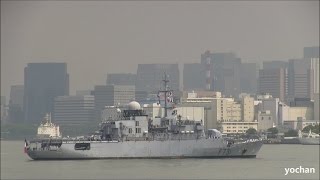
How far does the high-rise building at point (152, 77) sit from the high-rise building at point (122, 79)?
1.45 metres

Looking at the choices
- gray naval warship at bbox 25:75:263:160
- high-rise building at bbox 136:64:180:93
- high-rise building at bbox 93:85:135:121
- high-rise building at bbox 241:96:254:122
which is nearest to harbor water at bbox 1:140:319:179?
gray naval warship at bbox 25:75:263:160

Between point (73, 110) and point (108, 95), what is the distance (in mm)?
11396

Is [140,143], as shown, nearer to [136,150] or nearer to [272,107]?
[136,150]

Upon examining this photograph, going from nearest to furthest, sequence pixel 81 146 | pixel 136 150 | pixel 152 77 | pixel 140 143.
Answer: pixel 136 150, pixel 140 143, pixel 81 146, pixel 152 77

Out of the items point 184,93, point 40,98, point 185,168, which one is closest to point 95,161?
point 185,168

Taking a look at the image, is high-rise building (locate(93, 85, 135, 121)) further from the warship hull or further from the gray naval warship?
the warship hull

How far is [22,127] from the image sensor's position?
158 m

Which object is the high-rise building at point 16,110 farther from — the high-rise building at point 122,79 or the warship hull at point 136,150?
the warship hull at point 136,150

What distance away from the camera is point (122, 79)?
168 metres

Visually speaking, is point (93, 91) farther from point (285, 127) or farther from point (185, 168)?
point (185, 168)

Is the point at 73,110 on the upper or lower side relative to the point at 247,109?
lower

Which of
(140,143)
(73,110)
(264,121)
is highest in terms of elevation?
(73,110)

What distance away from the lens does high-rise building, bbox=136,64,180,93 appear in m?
141

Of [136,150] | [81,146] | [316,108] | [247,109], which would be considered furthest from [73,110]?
[136,150]
